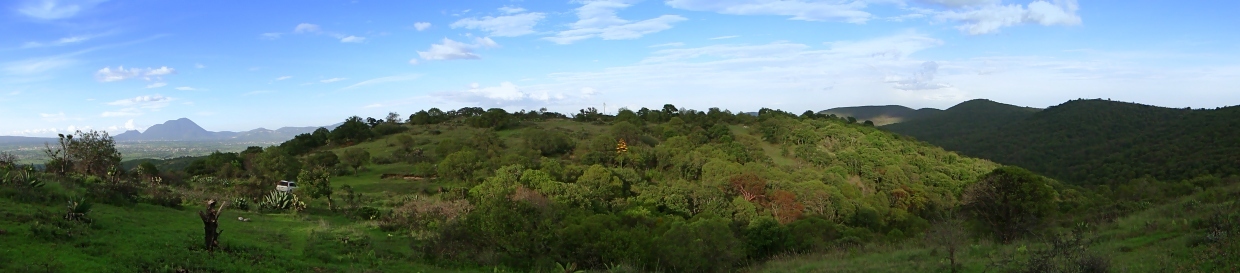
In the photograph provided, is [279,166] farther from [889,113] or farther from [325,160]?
[889,113]

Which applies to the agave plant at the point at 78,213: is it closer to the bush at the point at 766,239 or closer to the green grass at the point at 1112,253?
the green grass at the point at 1112,253

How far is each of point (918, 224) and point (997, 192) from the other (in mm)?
14274

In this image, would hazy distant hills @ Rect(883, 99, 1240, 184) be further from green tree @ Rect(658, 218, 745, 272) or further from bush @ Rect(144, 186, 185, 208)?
bush @ Rect(144, 186, 185, 208)

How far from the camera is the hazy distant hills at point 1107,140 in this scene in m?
57.8

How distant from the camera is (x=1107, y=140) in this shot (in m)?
78.1

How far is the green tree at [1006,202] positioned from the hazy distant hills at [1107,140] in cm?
A: 3805

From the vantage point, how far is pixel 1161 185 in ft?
130

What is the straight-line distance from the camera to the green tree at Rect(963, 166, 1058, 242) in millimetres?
A: 23984

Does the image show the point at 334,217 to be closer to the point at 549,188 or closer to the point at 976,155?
the point at 549,188

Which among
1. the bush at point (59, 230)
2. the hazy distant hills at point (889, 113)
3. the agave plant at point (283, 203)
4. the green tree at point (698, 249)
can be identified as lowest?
the green tree at point (698, 249)

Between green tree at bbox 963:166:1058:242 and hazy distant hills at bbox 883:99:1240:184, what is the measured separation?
38049 millimetres

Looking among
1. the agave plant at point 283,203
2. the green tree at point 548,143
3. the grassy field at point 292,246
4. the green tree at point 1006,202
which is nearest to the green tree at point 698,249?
the grassy field at point 292,246

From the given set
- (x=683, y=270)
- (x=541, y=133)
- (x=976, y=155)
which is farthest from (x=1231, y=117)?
(x=683, y=270)

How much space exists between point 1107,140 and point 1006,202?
71974 millimetres
